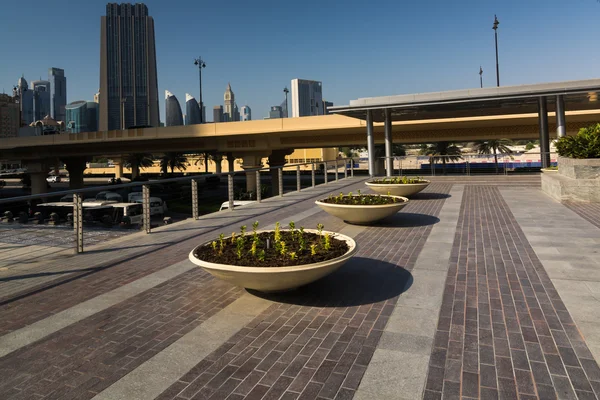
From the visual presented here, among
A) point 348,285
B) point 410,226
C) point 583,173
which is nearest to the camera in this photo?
point 348,285

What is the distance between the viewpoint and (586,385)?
3025 millimetres

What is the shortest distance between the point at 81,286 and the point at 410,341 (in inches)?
182

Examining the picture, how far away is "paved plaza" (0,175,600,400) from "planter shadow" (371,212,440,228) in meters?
2.03

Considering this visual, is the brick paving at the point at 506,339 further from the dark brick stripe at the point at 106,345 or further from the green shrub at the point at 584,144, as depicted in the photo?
the green shrub at the point at 584,144

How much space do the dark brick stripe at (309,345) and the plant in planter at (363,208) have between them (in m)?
2.98

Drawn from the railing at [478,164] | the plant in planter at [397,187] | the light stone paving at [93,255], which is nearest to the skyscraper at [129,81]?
the railing at [478,164]

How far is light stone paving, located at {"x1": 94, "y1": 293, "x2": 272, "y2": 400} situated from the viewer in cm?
311

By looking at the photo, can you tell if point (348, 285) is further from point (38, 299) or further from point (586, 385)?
point (38, 299)

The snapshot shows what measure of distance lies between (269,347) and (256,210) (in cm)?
928

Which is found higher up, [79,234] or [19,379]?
[79,234]

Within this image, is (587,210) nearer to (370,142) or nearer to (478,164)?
(478,164)

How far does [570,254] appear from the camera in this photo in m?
6.68

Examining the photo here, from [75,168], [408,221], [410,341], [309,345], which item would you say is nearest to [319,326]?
[309,345]

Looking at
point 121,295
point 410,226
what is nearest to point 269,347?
point 121,295
